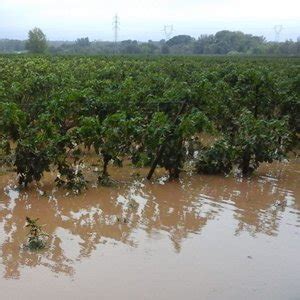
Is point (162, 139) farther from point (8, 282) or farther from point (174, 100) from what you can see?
point (8, 282)

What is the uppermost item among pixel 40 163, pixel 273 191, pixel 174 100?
pixel 174 100

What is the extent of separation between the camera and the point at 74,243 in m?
7.35

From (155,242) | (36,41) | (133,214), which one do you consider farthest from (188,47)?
(155,242)

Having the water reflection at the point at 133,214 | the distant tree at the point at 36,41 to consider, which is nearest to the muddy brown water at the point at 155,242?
the water reflection at the point at 133,214

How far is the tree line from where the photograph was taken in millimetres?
93125

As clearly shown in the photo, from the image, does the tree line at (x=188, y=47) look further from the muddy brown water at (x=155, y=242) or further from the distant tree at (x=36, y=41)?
the muddy brown water at (x=155, y=242)

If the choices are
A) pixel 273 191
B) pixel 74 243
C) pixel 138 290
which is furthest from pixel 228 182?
pixel 138 290

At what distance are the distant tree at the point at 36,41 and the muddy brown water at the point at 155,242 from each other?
83.8 metres

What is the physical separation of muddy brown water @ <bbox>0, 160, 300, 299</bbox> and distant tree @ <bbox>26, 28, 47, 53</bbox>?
275 feet

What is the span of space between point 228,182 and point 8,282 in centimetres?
648

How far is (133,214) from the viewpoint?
8.84 metres

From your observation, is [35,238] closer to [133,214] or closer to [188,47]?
[133,214]

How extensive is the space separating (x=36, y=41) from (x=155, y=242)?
88.6 meters

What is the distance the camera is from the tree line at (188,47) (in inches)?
3666
